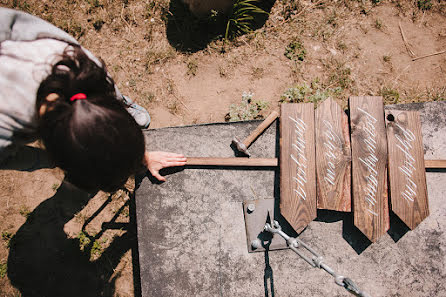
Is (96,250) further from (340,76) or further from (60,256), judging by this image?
(340,76)

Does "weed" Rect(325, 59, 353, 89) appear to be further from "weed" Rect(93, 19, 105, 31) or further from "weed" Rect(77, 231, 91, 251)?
"weed" Rect(77, 231, 91, 251)

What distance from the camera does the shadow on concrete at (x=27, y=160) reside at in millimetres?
2131

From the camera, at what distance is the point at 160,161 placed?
236cm

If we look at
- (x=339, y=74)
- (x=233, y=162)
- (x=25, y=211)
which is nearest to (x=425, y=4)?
(x=339, y=74)

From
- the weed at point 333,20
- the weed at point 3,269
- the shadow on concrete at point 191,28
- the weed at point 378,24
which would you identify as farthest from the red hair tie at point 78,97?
the weed at point 378,24

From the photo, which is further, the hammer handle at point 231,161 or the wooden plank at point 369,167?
the hammer handle at point 231,161

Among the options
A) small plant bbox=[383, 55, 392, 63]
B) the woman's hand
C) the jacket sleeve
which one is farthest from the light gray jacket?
small plant bbox=[383, 55, 392, 63]

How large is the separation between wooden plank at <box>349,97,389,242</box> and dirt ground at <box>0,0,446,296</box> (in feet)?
2.86

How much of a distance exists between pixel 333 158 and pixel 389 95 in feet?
5.16

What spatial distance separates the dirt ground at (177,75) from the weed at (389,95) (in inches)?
0.7

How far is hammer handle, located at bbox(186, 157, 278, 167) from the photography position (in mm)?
2365

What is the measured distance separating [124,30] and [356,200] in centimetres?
337

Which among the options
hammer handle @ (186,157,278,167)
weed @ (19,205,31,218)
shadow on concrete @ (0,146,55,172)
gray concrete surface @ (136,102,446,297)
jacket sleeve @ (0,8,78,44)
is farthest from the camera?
weed @ (19,205,31,218)

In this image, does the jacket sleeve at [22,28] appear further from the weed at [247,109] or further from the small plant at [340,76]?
the small plant at [340,76]
